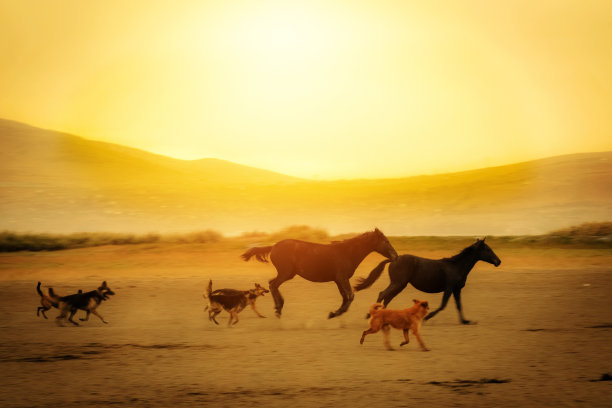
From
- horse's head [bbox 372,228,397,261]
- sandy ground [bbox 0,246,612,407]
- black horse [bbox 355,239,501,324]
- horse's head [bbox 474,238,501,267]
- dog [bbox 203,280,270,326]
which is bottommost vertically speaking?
sandy ground [bbox 0,246,612,407]

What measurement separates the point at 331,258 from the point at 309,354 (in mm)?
3245

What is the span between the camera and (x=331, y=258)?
587 inches

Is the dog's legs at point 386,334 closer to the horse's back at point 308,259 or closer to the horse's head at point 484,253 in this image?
the horse's back at point 308,259

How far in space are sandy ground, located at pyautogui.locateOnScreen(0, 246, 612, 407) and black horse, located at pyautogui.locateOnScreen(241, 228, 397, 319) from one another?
29.2 inches

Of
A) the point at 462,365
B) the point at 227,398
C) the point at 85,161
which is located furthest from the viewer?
the point at 85,161

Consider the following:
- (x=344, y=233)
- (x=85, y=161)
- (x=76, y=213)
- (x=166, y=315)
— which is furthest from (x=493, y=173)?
(x=166, y=315)

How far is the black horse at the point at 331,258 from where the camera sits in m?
14.8

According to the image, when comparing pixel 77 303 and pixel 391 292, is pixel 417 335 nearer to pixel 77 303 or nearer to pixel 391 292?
pixel 391 292

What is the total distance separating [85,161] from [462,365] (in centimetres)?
10190

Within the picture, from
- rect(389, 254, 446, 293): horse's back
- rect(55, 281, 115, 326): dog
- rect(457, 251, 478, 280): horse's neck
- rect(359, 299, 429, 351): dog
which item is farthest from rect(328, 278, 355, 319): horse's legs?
rect(55, 281, 115, 326): dog

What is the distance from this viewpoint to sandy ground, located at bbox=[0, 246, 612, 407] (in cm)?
940

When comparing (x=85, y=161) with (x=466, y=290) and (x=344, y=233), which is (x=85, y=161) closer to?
(x=344, y=233)

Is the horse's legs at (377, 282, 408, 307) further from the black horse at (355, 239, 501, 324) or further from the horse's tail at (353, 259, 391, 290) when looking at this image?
the horse's tail at (353, 259, 391, 290)

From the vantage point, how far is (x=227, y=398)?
9.30 m
